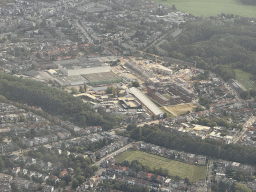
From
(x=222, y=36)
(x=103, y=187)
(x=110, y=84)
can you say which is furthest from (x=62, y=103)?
(x=222, y=36)

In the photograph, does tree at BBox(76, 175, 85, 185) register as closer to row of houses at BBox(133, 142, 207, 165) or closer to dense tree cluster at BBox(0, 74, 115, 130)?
row of houses at BBox(133, 142, 207, 165)

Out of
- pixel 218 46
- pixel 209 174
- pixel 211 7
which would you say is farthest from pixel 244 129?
pixel 211 7

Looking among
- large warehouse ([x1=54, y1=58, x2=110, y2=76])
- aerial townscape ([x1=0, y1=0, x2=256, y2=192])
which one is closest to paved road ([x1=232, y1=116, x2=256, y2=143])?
aerial townscape ([x1=0, y1=0, x2=256, y2=192])

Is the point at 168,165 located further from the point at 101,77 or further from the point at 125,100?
the point at 101,77

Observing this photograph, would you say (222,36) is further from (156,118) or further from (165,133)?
(165,133)

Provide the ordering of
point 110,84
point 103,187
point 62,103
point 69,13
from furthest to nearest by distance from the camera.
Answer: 1. point 69,13
2. point 110,84
3. point 62,103
4. point 103,187

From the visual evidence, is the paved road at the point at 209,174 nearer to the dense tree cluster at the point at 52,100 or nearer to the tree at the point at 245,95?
the dense tree cluster at the point at 52,100

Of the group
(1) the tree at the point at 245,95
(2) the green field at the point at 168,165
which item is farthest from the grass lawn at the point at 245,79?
(2) the green field at the point at 168,165
